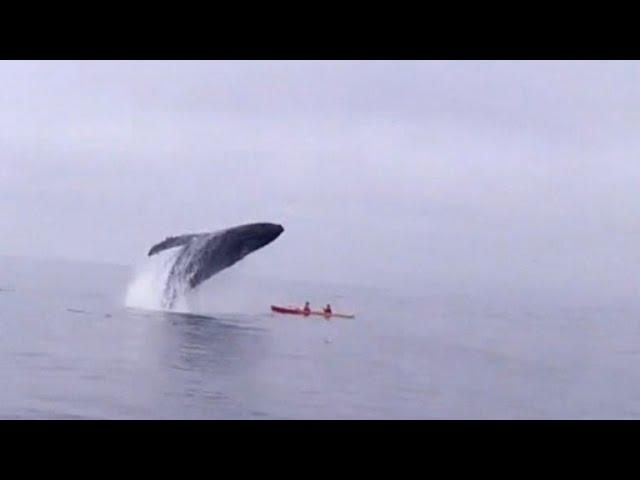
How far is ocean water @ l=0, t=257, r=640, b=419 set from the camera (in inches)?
802

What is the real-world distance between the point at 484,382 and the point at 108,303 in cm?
3455

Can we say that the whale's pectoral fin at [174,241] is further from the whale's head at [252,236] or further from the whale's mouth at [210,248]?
the whale's head at [252,236]

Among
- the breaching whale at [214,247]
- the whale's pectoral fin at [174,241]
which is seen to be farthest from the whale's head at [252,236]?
the whale's pectoral fin at [174,241]

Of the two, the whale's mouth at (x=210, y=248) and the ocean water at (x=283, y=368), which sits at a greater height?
the whale's mouth at (x=210, y=248)

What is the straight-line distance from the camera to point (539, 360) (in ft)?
125

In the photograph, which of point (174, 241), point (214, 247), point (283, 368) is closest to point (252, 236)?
point (214, 247)

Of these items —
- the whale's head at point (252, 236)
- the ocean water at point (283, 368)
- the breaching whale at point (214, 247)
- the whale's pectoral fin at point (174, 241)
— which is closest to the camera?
the ocean water at point (283, 368)

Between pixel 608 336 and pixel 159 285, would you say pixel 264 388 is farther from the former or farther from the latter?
pixel 608 336

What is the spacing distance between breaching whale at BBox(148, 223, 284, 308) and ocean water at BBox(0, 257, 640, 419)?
2.39 meters

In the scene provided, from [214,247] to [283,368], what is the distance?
1319 cm

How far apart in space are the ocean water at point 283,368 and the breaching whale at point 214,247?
2390 millimetres

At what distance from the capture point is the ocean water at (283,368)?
802 inches

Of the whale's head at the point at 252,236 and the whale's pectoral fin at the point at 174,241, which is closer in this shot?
the whale's head at the point at 252,236

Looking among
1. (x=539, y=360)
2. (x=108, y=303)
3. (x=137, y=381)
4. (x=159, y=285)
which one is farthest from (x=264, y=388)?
(x=108, y=303)
